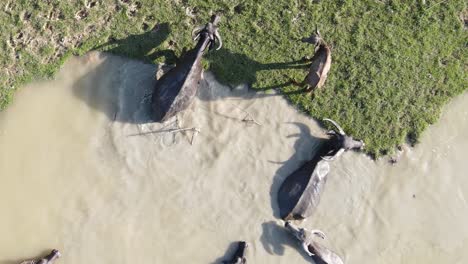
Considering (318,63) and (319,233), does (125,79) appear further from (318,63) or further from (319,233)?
(319,233)

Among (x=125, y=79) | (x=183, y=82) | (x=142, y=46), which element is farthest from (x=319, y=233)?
(x=142, y=46)

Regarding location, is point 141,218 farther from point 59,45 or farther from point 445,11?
point 445,11

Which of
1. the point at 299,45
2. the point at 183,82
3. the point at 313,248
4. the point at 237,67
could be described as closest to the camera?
the point at 183,82

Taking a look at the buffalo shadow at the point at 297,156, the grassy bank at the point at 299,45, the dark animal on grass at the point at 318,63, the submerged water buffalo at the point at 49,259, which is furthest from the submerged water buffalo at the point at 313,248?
the submerged water buffalo at the point at 49,259

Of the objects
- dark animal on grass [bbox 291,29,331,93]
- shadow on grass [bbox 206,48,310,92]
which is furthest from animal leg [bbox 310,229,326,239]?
shadow on grass [bbox 206,48,310,92]

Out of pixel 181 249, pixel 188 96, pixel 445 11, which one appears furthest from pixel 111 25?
pixel 445 11

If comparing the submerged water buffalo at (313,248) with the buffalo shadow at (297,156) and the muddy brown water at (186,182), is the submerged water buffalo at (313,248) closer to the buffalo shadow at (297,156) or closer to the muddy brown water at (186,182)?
the muddy brown water at (186,182)
